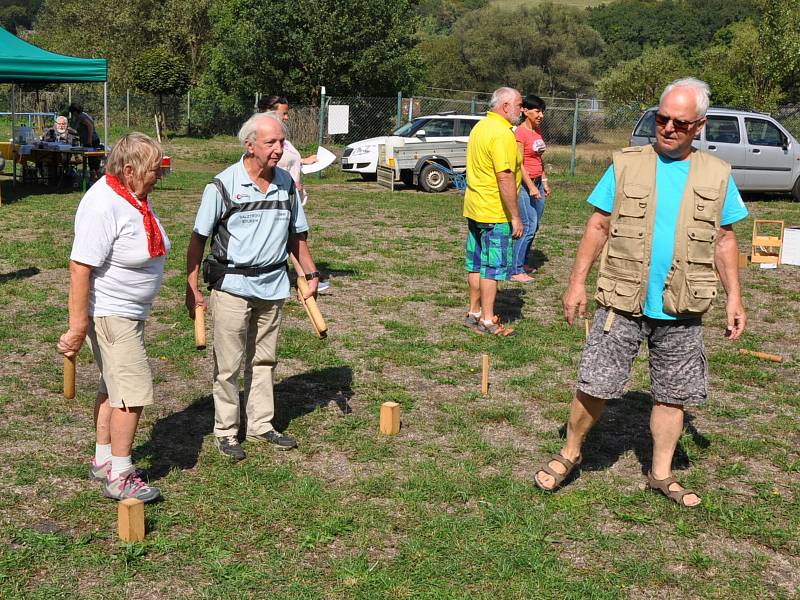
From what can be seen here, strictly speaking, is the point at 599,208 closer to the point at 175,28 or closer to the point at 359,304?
the point at 359,304

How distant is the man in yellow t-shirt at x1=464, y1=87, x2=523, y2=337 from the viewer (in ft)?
22.7

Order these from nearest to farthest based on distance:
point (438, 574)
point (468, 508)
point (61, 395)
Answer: point (438, 574) < point (468, 508) < point (61, 395)

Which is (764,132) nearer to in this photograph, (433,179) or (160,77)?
(433,179)

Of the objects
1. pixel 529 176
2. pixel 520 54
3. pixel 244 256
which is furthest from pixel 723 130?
pixel 520 54

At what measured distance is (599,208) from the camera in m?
4.19

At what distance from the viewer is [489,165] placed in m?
7.05

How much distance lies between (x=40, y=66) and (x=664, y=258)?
12.7 metres

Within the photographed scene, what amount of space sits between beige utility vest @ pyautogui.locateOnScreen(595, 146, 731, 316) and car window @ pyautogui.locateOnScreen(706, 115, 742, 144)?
1424 centimetres

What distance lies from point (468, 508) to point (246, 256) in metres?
1.69

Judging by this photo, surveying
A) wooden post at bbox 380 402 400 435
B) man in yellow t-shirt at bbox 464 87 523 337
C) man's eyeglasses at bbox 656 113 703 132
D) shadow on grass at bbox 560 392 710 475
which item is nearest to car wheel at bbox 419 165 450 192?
man in yellow t-shirt at bbox 464 87 523 337

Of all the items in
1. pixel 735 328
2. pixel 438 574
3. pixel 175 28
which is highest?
pixel 175 28

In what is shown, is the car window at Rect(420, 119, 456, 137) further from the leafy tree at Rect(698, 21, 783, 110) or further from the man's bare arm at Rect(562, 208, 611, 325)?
the leafy tree at Rect(698, 21, 783, 110)

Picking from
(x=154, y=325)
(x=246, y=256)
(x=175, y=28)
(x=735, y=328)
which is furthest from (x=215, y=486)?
(x=175, y=28)

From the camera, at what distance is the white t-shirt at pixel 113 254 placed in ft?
12.9
